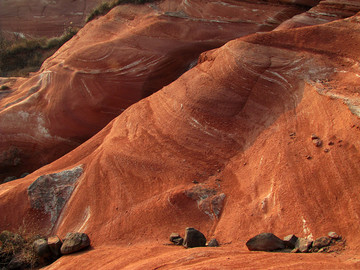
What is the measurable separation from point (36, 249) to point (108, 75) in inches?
312

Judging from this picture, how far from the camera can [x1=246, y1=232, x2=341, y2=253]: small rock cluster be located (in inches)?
167

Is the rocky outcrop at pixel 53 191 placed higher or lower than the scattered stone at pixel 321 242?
lower

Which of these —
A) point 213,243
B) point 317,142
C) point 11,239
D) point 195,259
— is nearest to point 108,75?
point 11,239

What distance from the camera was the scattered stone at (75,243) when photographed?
219 inches

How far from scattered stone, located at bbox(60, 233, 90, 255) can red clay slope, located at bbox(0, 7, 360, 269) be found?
0.16 m

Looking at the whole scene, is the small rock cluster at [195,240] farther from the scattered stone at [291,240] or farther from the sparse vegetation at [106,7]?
the sparse vegetation at [106,7]

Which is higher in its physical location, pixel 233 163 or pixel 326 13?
pixel 326 13

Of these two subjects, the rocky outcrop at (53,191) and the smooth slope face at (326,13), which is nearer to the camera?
the rocky outcrop at (53,191)

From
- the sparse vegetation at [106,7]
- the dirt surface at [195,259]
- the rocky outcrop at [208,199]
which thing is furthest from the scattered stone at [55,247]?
the sparse vegetation at [106,7]

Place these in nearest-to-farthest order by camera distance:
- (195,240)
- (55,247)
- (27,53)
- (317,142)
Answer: (195,240), (317,142), (55,247), (27,53)

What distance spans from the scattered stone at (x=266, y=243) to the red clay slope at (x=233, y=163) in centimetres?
20

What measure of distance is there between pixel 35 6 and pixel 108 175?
22769mm

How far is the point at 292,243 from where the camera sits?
174 inches

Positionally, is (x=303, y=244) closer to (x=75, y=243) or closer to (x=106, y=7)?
(x=75, y=243)
